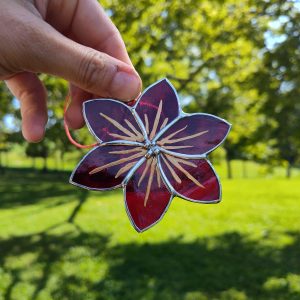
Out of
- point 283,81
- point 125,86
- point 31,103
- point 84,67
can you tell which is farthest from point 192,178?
point 283,81

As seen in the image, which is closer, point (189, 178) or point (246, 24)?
point (189, 178)

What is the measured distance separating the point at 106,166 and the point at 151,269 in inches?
170

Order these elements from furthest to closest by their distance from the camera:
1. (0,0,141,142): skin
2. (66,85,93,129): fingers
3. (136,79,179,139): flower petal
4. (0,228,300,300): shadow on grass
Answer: (0,228,300,300): shadow on grass → (66,85,93,129): fingers → (136,79,179,139): flower petal → (0,0,141,142): skin

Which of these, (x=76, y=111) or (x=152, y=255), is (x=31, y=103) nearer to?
(x=76, y=111)

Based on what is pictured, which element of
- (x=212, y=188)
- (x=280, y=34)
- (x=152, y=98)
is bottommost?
(x=212, y=188)

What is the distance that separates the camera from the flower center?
1.51m

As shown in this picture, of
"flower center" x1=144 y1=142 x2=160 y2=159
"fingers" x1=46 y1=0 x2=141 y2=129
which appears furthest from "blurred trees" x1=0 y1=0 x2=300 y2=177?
"flower center" x1=144 y1=142 x2=160 y2=159

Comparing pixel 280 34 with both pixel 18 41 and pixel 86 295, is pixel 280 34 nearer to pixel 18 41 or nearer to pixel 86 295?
pixel 86 295

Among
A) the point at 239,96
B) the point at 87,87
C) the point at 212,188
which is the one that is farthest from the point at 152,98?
the point at 239,96

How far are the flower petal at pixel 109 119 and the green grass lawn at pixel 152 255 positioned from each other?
3.45m

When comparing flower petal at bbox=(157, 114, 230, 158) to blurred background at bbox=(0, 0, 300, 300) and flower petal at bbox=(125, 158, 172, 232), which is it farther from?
blurred background at bbox=(0, 0, 300, 300)

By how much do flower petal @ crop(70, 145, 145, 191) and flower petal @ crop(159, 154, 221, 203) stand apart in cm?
12

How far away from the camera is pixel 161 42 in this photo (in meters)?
5.10

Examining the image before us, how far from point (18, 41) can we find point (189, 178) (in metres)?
0.80
